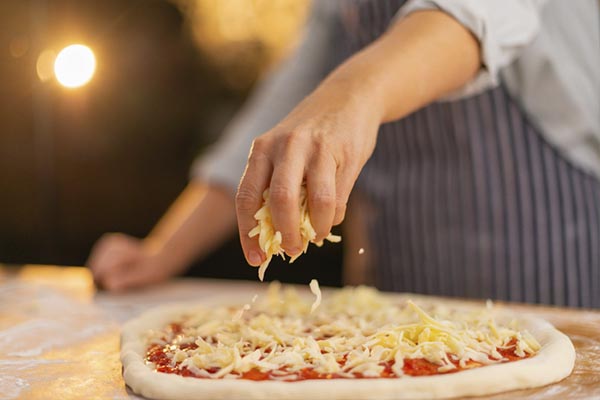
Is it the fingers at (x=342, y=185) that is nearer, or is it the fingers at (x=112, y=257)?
the fingers at (x=342, y=185)

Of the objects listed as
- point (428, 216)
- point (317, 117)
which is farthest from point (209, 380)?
point (428, 216)

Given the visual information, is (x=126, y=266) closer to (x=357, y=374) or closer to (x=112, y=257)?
(x=112, y=257)

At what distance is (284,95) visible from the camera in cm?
199

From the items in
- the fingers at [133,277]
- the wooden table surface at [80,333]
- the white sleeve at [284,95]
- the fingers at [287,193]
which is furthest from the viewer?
the white sleeve at [284,95]

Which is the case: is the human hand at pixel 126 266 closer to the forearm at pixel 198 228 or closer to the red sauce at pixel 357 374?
the forearm at pixel 198 228

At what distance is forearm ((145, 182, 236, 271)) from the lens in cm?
197

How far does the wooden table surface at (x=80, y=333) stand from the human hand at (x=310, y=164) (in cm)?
30

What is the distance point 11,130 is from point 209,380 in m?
4.18

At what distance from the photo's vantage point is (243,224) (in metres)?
0.93

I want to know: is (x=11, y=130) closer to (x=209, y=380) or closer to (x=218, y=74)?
(x=218, y=74)

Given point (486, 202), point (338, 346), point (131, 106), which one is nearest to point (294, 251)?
point (338, 346)

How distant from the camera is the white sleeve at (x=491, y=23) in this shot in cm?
114

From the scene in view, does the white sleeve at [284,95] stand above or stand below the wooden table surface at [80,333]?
above

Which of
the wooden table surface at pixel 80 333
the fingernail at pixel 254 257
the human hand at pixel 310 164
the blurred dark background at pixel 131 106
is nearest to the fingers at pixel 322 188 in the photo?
the human hand at pixel 310 164
